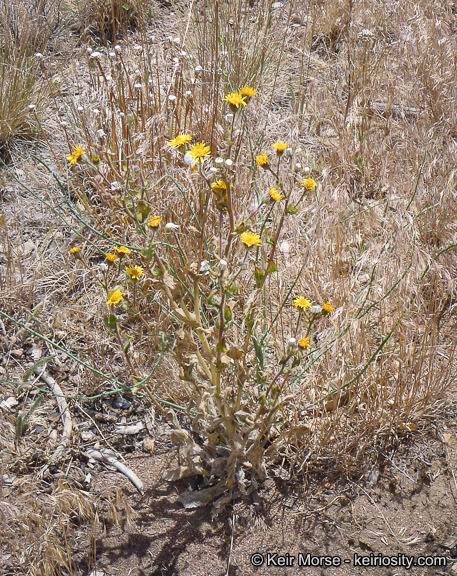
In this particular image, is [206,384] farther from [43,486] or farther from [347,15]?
[347,15]

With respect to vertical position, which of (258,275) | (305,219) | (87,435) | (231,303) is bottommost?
(87,435)

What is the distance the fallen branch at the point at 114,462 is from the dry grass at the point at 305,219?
9.0 inches

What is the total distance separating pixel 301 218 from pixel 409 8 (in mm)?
1754

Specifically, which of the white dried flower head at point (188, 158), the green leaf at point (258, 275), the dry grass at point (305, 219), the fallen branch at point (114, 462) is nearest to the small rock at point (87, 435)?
the fallen branch at point (114, 462)

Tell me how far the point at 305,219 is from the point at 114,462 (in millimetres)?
1343

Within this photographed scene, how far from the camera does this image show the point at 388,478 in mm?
1780

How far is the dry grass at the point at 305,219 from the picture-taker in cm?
179

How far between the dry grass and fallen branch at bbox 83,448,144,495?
0.23 meters

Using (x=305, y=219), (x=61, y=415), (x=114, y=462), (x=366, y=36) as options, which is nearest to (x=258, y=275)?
(x=114, y=462)

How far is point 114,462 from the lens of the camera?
187 centimetres

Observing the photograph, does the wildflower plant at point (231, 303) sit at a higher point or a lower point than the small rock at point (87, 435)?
higher

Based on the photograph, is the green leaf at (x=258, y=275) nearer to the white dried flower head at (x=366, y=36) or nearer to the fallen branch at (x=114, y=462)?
the fallen branch at (x=114, y=462)

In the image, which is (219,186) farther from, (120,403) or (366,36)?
(366,36)

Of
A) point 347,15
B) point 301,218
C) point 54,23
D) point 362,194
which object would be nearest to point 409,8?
point 347,15
